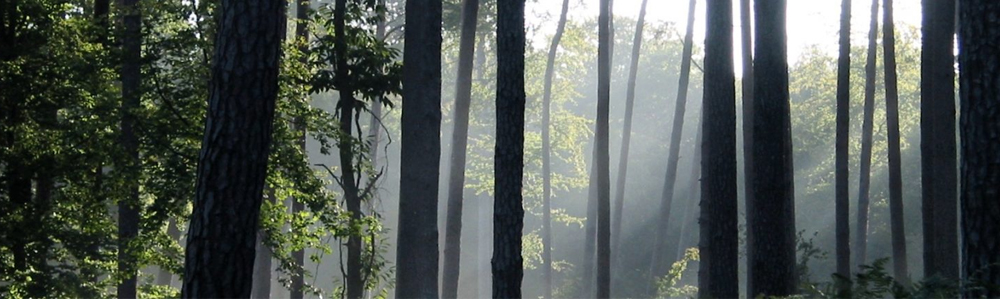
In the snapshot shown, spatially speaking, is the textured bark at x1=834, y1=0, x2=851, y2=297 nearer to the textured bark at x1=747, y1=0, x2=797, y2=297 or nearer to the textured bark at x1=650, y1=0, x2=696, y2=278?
the textured bark at x1=650, y1=0, x2=696, y2=278

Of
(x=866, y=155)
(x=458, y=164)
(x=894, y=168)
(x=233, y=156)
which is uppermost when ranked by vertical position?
(x=866, y=155)

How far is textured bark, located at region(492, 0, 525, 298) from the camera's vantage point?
13000 mm

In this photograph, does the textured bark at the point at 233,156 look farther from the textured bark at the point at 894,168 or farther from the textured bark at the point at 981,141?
the textured bark at the point at 894,168

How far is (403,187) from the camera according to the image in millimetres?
15133

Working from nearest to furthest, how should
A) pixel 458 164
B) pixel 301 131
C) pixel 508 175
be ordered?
pixel 508 175
pixel 301 131
pixel 458 164

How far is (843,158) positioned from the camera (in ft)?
82.9

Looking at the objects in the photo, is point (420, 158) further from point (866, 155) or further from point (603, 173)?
point (866, 155)

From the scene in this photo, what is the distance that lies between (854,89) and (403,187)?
4211 centimetres

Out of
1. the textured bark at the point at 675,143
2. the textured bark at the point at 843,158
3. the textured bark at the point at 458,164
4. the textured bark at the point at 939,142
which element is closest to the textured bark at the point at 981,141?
the textured bark at the point at 939,142

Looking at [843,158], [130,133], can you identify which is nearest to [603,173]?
[843,158]

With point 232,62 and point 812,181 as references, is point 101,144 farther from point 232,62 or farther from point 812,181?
point 812,181

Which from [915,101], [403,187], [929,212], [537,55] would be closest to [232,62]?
[403,187]

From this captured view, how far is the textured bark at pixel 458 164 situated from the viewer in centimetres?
2430

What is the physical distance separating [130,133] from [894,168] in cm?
1650
